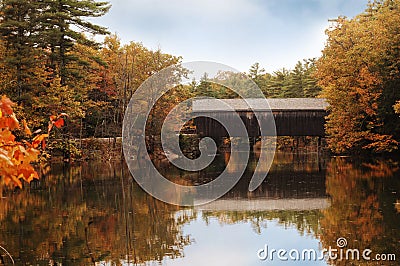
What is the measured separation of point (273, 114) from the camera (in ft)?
96.7

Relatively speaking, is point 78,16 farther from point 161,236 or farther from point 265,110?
point 161,236

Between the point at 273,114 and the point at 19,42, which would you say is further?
the point at 273,114

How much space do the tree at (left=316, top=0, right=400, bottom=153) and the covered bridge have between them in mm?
3752

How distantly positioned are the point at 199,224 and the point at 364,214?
3108 millimetres

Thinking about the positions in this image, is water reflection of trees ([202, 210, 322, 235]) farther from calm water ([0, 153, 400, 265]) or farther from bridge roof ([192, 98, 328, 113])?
bridge roof ([192, 98, 328, 113])

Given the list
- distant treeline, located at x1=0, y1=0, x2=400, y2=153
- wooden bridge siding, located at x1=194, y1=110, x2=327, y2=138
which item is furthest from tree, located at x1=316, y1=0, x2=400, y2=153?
wooden bridge siding, located at x1=194, y1=110, x2=327, y2=138

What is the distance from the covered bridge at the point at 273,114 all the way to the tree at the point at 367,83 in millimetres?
3752

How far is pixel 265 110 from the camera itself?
96.5ft

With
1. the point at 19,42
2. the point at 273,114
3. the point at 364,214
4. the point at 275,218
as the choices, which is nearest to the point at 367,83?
the point at 273,114

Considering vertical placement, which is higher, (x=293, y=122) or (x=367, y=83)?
(x=367, y=83)

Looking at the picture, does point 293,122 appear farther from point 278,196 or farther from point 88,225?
point 88,225

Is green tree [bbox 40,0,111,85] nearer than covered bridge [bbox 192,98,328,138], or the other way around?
green tree [bbox 40,0,111,85]

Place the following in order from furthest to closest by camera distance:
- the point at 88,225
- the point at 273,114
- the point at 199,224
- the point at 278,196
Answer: the point at 273,114
the point at 278,196
the point at 199,224
the point at 88,225

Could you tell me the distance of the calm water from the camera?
24.8 feet
